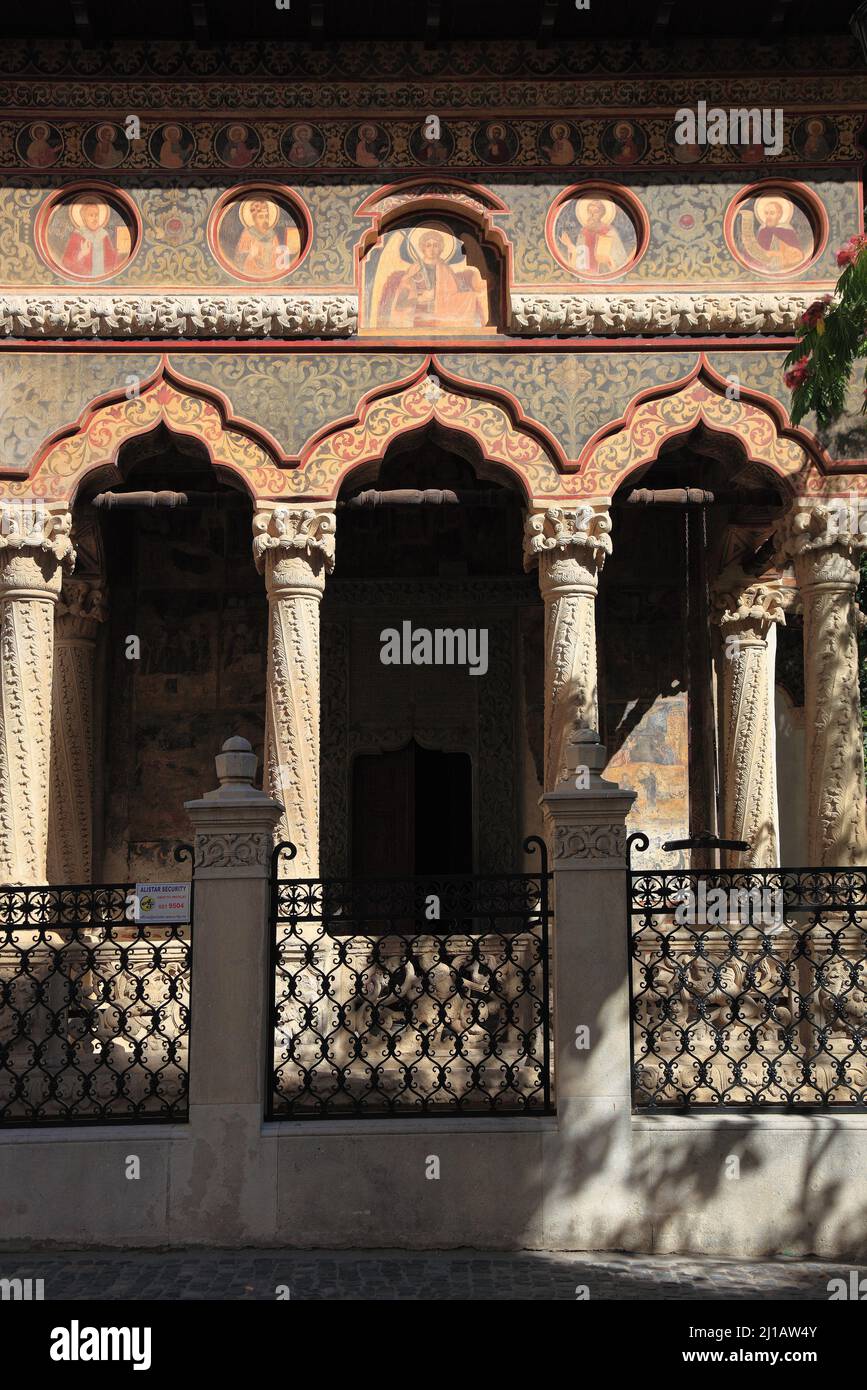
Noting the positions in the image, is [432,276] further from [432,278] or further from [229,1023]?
[229,1023]

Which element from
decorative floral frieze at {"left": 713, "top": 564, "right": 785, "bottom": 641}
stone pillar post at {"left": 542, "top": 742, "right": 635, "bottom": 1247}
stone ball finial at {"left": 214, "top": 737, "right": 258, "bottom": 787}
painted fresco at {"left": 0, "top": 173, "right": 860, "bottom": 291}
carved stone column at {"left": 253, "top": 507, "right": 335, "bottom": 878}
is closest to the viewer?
stone pillar post at {"left": 542, "top": 742, "right": 635, "bottom": 1247}

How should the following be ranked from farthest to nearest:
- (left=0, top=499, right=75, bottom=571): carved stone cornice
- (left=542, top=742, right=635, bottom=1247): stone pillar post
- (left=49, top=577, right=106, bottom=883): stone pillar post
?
(left=49, top=577, right=106, bottom=883): stone pillar post → (left=0, top=499, right=75, bottom=571): carved stone cornice → (left=542, top=742, right=635, bottom=1247): stone pillar post

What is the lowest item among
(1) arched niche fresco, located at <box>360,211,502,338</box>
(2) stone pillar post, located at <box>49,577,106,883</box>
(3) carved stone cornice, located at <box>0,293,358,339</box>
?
(2) stone pillar post, located at <box>49,577,106,883</box>

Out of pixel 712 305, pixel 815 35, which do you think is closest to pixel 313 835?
pixel 712 305

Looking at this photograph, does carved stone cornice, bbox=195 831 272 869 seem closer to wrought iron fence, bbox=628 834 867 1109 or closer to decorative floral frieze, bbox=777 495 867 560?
wrought iron fence, bbox=628 834 867 1109

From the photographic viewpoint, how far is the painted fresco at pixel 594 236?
11.7 meters

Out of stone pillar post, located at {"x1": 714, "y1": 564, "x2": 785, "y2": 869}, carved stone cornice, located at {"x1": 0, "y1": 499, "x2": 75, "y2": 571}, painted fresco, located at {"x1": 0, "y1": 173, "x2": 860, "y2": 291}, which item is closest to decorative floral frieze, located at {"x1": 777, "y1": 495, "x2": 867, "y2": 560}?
painted fresco, located at {"x1": 0, "y1": 173, "x2": 860, "y2": 291}

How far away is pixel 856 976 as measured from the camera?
23.5ft

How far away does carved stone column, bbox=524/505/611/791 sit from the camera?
36.2 ft

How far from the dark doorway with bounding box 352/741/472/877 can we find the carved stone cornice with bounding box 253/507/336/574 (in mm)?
3710

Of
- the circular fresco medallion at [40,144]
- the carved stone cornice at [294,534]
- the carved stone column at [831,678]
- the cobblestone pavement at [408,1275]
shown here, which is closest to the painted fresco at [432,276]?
the carved stone cornice at [294,534]

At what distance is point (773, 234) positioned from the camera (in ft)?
38.4

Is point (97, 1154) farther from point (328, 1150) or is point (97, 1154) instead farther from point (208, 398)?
point (208, 398)
